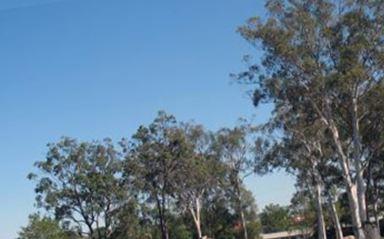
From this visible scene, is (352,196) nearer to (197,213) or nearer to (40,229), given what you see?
(197,213)

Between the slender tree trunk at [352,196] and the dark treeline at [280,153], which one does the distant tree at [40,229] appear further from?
the slender tree trunk at [352,196]

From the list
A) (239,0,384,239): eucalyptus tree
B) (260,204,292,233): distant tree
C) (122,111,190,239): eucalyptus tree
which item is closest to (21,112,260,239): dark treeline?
(122,111,190,239): eucalyptus tree

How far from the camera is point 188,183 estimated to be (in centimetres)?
6556

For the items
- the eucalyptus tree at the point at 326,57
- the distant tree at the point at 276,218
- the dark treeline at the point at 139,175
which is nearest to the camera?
the eucalyptus tree at the point at 326,57

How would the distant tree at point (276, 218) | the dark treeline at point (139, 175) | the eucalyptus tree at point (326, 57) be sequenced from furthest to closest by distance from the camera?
the distant tree at point (276, 218)
the dark treeline at point (139, 175)
the eucalyptus tree at point (326, 57)

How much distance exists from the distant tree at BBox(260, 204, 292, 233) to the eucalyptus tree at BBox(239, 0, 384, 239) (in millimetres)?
87219

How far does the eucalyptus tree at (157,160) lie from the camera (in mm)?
61469

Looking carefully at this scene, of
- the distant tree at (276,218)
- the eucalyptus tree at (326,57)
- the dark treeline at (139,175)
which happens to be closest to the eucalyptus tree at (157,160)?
the dark treeline at (139,175)

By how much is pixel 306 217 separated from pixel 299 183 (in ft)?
150

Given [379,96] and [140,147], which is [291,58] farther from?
[140,147]

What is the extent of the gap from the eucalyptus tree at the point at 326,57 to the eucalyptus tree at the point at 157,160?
80.7ft

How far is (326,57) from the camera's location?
36.6 m

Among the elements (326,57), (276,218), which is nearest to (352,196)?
(326,57)

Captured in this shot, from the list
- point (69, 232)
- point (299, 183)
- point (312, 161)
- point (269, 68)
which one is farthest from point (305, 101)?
point (69, 232)
